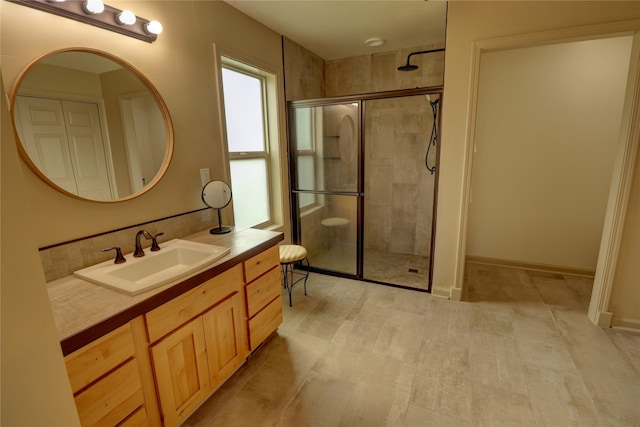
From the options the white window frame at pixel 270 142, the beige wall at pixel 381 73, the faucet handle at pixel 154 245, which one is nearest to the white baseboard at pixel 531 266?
the beige wall at pixel 381 73

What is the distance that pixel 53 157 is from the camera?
4.73 ft

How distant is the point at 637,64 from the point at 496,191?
161 centimetres

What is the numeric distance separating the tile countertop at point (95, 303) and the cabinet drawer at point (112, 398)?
0.20 metres

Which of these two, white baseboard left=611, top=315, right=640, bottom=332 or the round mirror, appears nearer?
the round mirror

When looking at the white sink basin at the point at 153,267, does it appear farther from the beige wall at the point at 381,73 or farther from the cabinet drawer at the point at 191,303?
the beige wall at the point at 381,73

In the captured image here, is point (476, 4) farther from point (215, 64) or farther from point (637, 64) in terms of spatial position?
point (215, 64)

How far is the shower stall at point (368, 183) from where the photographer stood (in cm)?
307

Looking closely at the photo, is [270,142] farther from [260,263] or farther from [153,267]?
[153,267]

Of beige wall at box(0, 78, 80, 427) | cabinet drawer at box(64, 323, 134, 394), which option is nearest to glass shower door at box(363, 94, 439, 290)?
cabinet drawer at box(64, 323, 134, 394)

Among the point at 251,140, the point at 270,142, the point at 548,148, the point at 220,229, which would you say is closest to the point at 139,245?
the point at 220,229

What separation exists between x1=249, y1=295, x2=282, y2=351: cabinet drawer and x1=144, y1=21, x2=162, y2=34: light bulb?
1.85 metres

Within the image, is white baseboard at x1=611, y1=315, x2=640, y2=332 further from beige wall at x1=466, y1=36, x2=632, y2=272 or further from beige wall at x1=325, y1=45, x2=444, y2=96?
beige wall at x1=325, y1=45, x2=444, y2=96

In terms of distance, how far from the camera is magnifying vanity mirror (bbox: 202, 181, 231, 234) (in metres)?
2.15

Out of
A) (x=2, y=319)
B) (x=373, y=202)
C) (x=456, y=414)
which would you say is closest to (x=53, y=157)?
(x=2, y=319)
